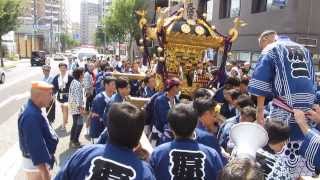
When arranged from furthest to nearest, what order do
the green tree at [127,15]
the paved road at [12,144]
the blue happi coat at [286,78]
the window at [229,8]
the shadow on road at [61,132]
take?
the green tree at [127,15] < the window at [229,8] < the shadow on road at [61,132] < the paved road at [12,144] < the blue happi coat at [286,78]

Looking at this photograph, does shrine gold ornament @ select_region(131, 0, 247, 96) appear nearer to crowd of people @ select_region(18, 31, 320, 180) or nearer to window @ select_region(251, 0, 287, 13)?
crowd of people @ select_region(18, 31, 320, 180)

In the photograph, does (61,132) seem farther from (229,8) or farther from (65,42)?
(65,42)

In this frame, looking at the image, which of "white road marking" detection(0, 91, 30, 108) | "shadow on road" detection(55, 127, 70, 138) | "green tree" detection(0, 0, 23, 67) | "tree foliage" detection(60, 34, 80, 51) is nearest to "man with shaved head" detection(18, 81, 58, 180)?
"shadow on road" detection(55, 127, 70, 138)

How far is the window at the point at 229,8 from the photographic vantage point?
84.8 ft

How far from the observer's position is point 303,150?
3.73m

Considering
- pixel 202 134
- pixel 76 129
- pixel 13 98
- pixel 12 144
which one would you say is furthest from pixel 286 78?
pixel 13 98

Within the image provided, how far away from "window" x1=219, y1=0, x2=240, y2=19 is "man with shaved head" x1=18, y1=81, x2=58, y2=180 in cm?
2150

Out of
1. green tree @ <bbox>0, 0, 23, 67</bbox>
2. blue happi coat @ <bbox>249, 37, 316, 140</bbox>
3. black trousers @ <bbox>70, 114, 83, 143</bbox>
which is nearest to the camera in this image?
blue happi coat @ <bbox>249, 37, 316, 140</bbox>

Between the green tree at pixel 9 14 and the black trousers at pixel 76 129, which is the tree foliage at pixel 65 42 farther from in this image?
the black trousers at pixel 76 129

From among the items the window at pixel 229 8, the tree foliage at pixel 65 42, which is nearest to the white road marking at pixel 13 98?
the window at pixel 229 8

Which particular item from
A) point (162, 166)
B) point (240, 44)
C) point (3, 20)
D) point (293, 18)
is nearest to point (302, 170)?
point (162, 166)

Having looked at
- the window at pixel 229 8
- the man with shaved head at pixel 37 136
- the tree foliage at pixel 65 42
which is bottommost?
the tree foliage at pixel 65 42

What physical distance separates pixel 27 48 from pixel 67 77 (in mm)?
79806

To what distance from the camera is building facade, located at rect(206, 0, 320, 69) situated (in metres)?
18.5
